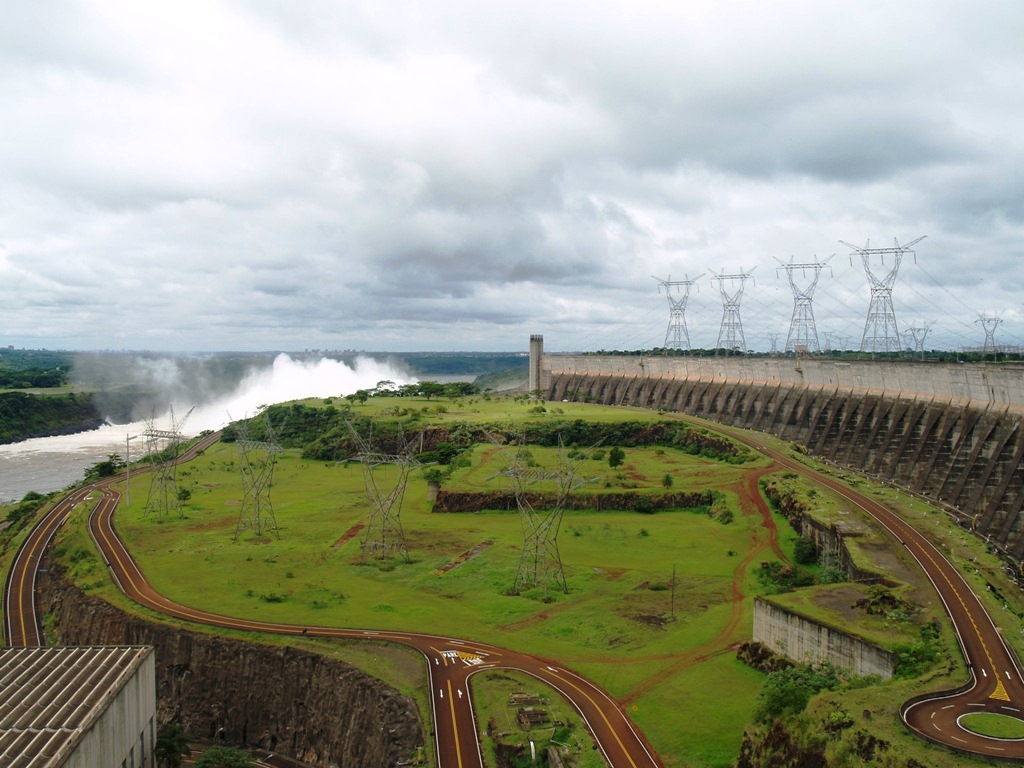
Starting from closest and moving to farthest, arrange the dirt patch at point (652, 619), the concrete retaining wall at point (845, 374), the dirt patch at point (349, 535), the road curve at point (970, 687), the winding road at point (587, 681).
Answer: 1. the road curve at point (970, 687)
2. the winding road at point (587, 681)
3. the dirt patch at point (652, 619)
4. the dirt patch at point (349, 535)
5. the concrete retaining wall at point (845, 374)

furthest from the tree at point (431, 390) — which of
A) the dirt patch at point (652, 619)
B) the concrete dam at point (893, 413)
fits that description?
the dirt patch at point (652, 619)

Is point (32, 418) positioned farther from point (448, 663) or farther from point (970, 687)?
point (970, 687)

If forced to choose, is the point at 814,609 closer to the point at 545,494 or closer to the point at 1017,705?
the point at 1017,705

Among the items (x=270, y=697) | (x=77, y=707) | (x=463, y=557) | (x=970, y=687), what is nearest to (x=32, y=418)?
(x=463, y=557)

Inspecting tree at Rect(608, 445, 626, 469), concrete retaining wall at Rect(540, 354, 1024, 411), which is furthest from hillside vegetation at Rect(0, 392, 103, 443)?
tree at Rect(608, 445, 626, 469)

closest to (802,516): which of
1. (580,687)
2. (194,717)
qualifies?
(580,687)

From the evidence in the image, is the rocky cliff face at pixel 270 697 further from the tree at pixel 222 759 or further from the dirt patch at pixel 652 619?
the dirt patch at pixel 652 619
